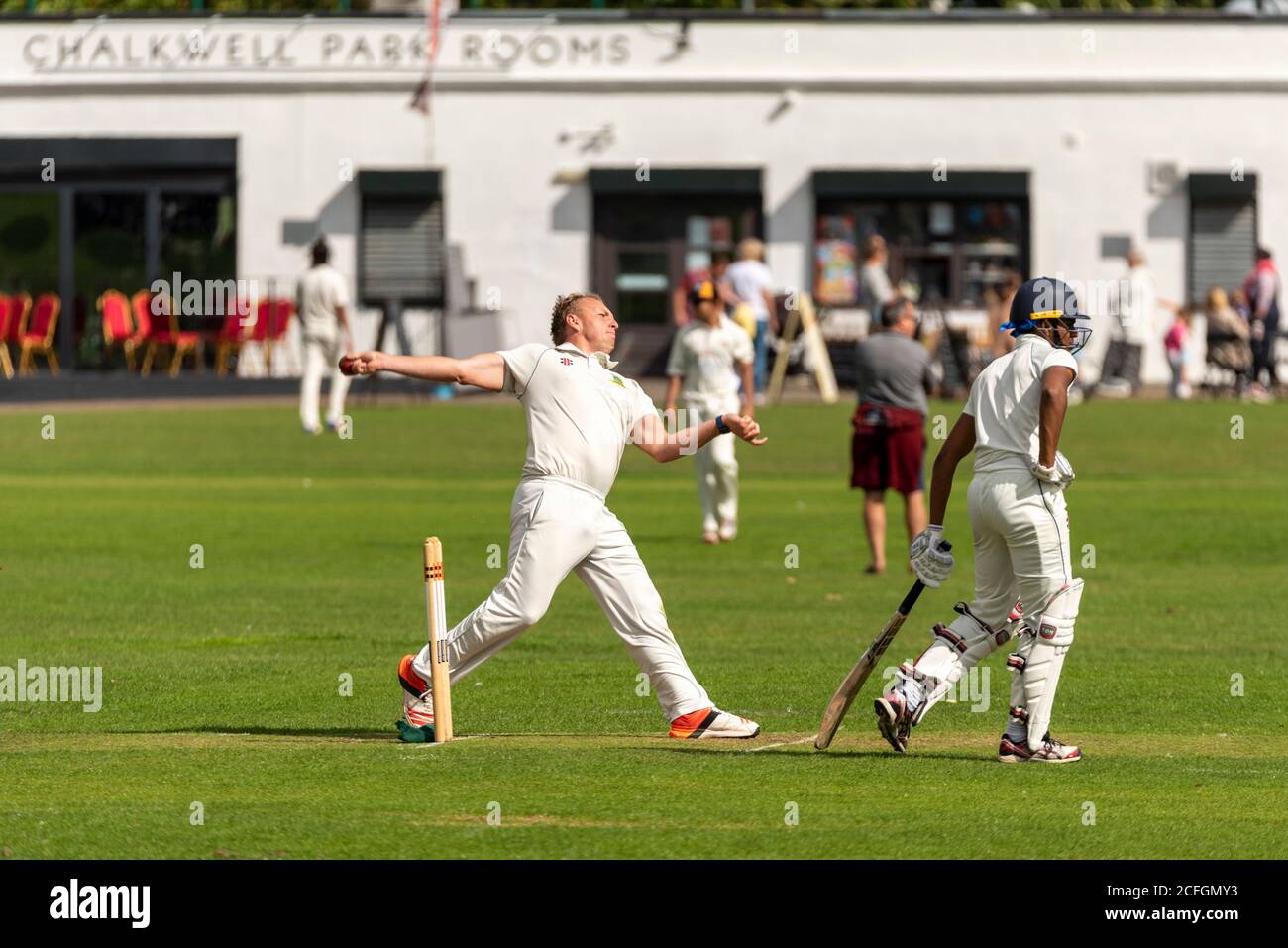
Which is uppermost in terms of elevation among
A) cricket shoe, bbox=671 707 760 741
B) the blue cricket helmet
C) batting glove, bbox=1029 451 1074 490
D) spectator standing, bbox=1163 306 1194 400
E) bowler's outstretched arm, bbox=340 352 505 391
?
spectator standing, bbox=1163 306 1194 400

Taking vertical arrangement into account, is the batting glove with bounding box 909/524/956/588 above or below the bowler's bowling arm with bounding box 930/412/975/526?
below

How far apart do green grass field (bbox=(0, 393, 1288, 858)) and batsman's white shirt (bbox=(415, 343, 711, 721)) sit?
0.49 meters

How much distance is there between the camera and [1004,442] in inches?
373

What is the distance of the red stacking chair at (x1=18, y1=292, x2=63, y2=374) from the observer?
39625mm

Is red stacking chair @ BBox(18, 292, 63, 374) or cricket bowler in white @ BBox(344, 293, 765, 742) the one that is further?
red stacking chair @ BBox(18, 292, 63, 374)

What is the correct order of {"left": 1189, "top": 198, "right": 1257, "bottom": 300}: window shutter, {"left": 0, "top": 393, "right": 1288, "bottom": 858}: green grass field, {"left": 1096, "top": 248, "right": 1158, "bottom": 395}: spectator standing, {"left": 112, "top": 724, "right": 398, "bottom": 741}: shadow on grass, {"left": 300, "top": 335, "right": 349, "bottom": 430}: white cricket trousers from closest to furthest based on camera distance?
{"left": 0, "top": 393, "right": 1288, "bottom": 858}: green grass field
{"left": 112, "top": 724, "right": 398, "bottom": 741}: shadow on grass
{"left": 300, "top": 335, "right": 349, "bottom": 430}: white cricket trousers
{"left": 1096, "top": 248, "right": 1158, "bottom": 395}: spectator standing
{"left": 1189, "top": 198, "right": 1257, "bottom": 300}: window shutter

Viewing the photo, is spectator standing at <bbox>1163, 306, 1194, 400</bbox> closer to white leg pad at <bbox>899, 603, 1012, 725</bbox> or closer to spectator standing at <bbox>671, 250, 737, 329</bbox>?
spectator standing at <bbox>671, 250, 737, 329</bbox>

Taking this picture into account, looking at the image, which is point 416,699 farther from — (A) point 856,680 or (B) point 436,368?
(A) point 856,680

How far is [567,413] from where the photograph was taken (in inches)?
384

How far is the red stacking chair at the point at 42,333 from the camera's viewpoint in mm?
39625

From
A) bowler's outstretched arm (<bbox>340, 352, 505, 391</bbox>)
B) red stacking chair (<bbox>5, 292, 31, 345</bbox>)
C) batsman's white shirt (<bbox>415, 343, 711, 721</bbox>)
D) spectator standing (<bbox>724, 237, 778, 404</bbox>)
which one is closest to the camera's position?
bowler's outstretched arm (<bbox>340, 352, 505, 391</bbox>)

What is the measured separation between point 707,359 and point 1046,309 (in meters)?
9.32

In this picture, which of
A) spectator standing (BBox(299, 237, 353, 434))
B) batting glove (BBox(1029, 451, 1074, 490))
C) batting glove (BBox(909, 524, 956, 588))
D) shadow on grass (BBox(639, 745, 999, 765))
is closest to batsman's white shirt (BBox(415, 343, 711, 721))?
shadow on grass (BBox(639, 745, 999, 765))
